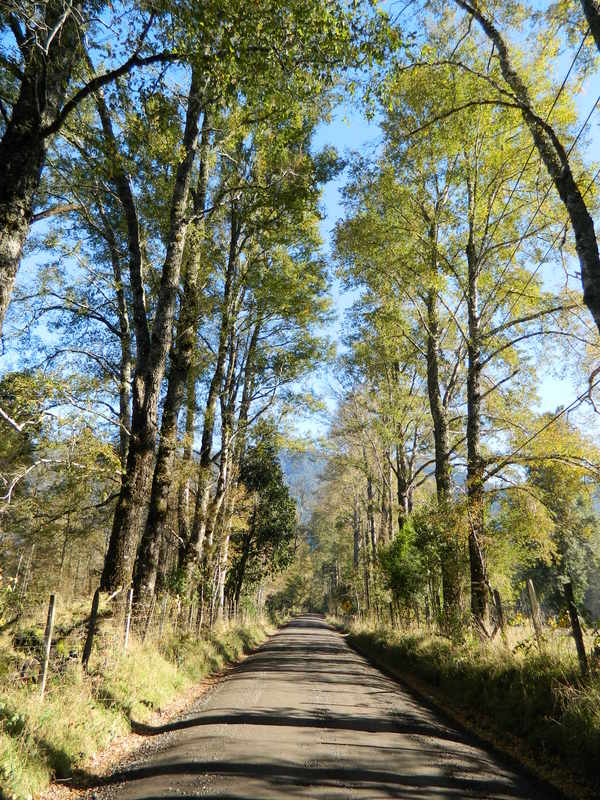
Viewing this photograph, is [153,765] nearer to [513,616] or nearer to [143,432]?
[143,432]

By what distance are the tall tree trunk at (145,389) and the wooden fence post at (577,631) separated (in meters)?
6.20

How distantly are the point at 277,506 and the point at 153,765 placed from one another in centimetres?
2475

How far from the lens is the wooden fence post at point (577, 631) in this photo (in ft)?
17.8

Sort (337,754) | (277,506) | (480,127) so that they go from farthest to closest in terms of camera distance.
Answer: (277,506), (480,127), (337,754)

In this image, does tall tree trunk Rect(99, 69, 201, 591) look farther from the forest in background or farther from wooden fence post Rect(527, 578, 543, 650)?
wooden fence post Rect(527, 578, 543, 650)

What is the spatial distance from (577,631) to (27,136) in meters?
7.73

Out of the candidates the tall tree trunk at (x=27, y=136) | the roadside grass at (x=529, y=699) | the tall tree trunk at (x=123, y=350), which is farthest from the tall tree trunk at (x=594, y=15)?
the tall tree trunk at (x=123, y=350)

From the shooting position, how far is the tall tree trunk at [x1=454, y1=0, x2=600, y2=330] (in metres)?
4.99

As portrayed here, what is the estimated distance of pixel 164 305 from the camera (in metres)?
8.67

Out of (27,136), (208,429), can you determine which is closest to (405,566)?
(208,429)

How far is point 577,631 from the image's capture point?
5.61 metres

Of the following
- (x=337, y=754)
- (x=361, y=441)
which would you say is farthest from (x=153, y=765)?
(x=361, y=441)

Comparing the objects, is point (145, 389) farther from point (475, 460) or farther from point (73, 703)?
point (475, 460)

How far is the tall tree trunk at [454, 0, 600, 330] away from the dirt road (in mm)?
4459
